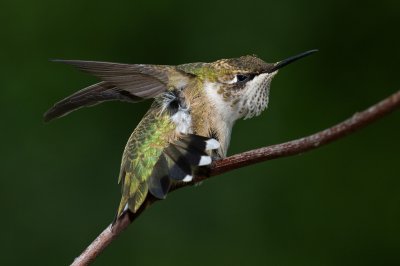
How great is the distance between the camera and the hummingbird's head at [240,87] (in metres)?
2.88

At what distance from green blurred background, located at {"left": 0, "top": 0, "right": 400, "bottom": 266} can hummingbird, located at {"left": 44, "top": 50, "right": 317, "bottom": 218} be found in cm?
166

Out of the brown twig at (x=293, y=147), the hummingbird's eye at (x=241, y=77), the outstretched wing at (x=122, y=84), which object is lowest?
the brown twig at (x=293, y=147)

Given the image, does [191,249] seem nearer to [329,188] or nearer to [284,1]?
[329,188]

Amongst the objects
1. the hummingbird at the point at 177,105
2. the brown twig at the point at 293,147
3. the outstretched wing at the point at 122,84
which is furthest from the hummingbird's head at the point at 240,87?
the brown twig at the point at 293,147

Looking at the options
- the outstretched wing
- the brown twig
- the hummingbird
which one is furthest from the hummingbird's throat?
the brown twig

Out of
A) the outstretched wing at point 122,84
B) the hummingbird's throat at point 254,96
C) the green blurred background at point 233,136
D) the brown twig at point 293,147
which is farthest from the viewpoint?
the green blurred background at point 233,136

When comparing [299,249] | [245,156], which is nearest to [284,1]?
[299,249]

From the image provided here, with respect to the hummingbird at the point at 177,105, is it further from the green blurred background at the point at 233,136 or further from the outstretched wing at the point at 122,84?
the green blurred background at the point at 233,136

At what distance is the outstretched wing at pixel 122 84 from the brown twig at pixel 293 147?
55cm

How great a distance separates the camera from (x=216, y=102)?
2910 mm

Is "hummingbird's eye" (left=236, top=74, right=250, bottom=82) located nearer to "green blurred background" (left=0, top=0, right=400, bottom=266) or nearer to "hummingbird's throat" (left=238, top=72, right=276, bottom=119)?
"hummingbird's throat" (left=238, top=72, right=276, bottom=119)

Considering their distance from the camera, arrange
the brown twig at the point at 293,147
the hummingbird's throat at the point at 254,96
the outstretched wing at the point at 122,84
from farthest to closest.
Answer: the hummingbird's throat at the point at 254,96 → the outstretched wing at the point at 122,84 → the brown twig at the point at 293,147

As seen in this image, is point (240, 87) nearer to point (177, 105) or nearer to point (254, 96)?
point (254, 96)

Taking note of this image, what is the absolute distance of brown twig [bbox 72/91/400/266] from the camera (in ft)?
4.61
